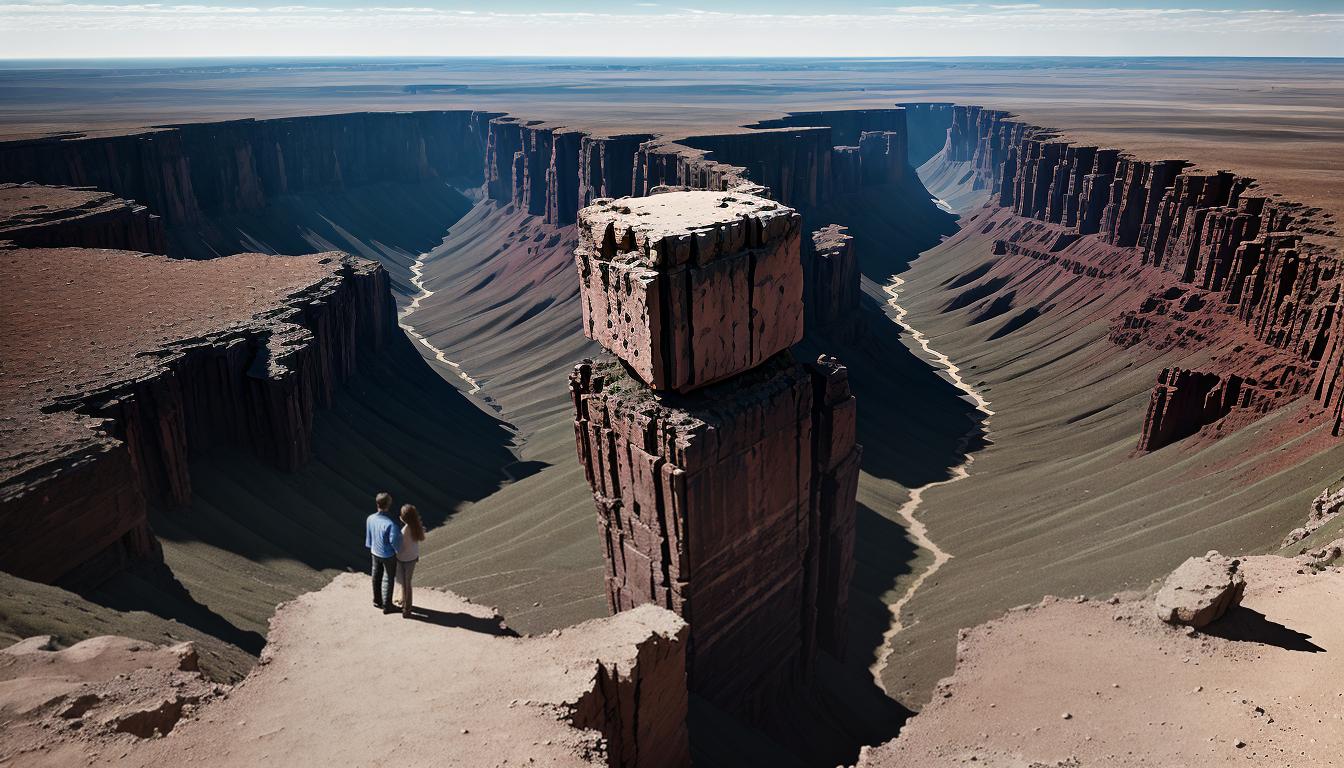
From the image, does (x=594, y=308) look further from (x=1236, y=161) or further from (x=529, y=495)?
(x=1236, y=161)

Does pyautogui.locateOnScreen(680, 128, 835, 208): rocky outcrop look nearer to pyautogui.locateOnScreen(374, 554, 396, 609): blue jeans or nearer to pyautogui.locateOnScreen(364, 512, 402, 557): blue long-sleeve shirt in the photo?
pyautogui.locateOnScreen(364, 512, 402, 557): blue long-sleeve shirt

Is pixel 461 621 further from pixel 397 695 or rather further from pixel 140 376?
pixel 140 376

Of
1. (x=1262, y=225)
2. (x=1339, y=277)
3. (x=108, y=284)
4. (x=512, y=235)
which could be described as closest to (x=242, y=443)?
(x=108, y=284)

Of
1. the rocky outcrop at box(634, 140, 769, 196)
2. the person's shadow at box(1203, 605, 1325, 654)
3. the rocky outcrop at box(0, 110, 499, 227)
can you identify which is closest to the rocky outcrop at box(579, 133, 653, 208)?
the rocky outcrop at box(634, 140, 769, 196)

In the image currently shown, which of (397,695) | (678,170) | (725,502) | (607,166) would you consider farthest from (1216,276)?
(397,695)

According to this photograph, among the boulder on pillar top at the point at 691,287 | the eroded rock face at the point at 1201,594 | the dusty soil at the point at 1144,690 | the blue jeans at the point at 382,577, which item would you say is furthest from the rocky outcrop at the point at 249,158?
the eroded rock face at the point at 1201,594
